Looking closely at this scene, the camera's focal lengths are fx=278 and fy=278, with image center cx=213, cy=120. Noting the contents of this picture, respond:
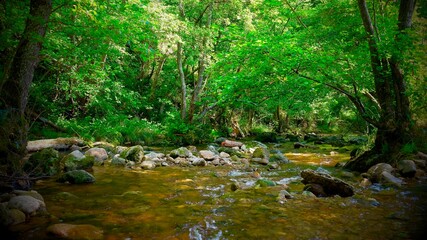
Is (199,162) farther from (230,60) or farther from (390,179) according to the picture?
(390,179)

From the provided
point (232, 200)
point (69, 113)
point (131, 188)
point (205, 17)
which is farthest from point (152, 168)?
point (205, 17)

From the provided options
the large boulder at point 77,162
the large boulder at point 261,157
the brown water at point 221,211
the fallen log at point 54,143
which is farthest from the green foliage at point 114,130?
the brown water at point 221,211

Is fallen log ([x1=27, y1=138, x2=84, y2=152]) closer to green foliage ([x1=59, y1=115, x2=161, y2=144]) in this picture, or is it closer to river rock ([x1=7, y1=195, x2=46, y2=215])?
green foliage ([x1=59, y1=115, x2=161, y2=144])

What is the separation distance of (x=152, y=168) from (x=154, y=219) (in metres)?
4.20

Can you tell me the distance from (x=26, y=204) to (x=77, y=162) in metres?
3.35

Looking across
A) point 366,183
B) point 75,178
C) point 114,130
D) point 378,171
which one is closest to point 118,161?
point 75,178

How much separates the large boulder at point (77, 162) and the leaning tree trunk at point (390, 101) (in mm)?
7176

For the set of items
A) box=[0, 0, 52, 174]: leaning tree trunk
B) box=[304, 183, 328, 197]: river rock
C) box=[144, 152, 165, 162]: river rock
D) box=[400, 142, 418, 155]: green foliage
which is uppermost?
box=[0, 0, 52, 174]: leaning tree trunk

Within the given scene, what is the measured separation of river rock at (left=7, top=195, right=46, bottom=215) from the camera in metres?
3.55

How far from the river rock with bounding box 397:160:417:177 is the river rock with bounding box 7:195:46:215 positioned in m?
7.39

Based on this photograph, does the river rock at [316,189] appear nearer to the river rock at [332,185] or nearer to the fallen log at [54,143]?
the river rock at [332,185]

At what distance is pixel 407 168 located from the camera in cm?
656

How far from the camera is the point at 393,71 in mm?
7336

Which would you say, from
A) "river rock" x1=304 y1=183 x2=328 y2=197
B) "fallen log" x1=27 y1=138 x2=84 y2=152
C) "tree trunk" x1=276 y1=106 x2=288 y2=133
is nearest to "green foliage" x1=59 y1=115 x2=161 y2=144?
"fallen log" x1=27 y1=138 x2=84 y2=152
